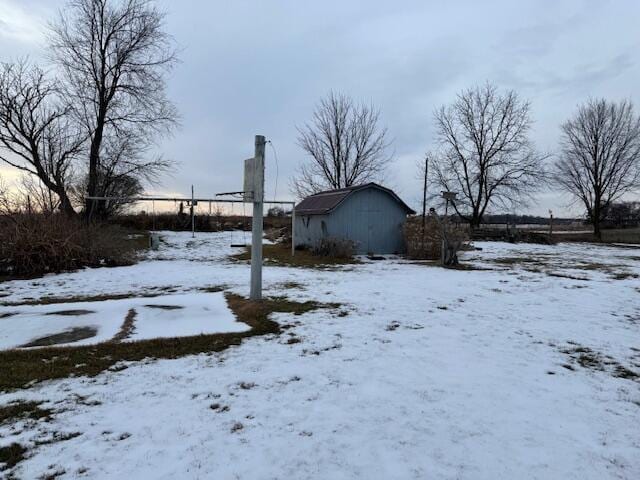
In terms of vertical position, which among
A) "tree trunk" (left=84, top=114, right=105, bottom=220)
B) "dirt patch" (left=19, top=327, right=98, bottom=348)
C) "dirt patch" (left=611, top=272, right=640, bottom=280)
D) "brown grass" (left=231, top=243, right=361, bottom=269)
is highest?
"tree trunk" (left=84, top=114, right=105, bottom=220)

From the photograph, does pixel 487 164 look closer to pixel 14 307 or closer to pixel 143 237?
pixel 143 237

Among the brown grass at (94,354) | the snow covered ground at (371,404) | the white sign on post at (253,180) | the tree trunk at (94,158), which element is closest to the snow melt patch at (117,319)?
the snow covered ground at (371,404)

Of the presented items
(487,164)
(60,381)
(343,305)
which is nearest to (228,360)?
(60,381)

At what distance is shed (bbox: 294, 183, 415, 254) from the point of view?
1903 cm

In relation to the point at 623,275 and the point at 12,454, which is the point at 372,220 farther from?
the point at 12,454

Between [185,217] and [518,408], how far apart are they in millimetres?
29413

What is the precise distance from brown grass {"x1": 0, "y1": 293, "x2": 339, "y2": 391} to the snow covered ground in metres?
0.25

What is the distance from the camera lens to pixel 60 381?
168 inches

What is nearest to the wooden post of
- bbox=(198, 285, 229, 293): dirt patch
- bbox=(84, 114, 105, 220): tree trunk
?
bbox=(198, 285, 229, 293): dirt patch

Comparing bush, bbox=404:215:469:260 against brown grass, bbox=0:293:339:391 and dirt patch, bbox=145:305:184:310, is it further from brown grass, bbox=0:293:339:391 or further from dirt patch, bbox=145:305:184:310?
brown grass, bbox=0:293:339:391

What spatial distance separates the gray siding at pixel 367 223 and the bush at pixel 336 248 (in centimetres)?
52

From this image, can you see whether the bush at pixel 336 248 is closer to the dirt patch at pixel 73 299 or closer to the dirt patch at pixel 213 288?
the dirt patch at pixel 213 288

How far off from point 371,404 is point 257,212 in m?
4.89

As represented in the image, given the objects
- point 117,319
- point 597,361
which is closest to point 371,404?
point 597,361
